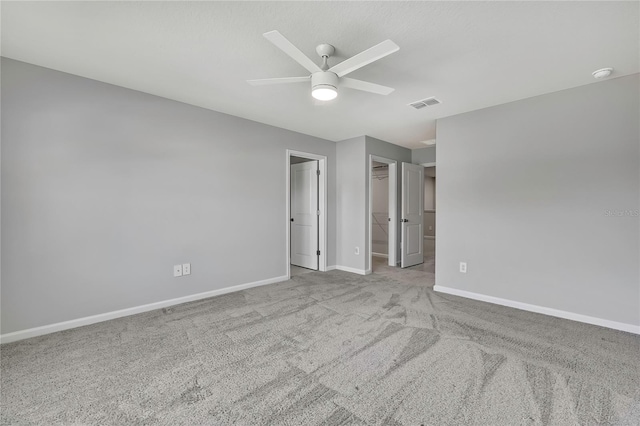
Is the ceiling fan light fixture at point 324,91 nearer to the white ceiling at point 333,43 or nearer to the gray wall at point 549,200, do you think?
the white ceiling at point 333,43

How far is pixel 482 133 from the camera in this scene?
10.7ft

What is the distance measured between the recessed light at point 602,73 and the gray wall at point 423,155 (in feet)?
9.52

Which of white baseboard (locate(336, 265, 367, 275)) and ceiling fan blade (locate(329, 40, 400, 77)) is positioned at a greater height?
ceiling fan blade (locate(329, 40, 400, 77))

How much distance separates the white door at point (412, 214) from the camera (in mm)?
5027

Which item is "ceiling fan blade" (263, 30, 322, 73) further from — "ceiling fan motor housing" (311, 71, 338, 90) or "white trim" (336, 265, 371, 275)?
"white trim" (336, 265, 371, 275)

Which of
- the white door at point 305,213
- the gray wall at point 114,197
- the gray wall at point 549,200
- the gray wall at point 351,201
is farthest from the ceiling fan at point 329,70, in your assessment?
the white door at point 305,213

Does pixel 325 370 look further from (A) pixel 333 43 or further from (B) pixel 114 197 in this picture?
(B) pixel 114 197

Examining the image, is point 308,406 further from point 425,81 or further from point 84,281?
point 425,81

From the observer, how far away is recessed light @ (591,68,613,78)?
2.30 meters

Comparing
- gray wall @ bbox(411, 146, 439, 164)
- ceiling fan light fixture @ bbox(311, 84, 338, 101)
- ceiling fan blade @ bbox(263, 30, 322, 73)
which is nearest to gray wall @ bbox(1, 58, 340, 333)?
ceiling fan light fixture @ bbox(311, 84, 338, 101)

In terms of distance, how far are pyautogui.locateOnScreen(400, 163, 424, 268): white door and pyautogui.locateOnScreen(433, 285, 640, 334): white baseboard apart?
154 cm

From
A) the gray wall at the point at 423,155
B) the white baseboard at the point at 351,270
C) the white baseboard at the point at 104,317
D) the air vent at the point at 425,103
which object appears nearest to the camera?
the white baseboard at the point at 104,317

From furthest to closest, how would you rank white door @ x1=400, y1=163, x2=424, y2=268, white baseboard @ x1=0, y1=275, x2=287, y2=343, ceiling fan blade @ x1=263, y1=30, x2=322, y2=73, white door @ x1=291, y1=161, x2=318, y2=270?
white door @ x1=400, y1=163, x2=424, y2=268, white door @ x1=291, y1=161, x2=318, y2=270, white baseboard @ x1=0, y1=275, x2=287, y2=343, ceiling fan blade @ x1=263, y1=30, x2=322, y2=73

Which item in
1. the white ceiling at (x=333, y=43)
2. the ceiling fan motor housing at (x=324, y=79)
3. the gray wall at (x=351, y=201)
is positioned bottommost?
the gray wall at (x=351, y=201)
